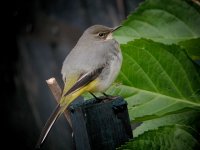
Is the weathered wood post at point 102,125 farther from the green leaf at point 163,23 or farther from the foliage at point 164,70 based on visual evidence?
the green leaf at point 163,23

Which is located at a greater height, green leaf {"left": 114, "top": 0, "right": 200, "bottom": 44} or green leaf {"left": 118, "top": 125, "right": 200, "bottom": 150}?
green leaf {"left": 114, "top": 0, "right": 200, "bottom": 44}

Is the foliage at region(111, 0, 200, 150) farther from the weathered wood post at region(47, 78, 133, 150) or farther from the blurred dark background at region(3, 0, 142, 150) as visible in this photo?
the blurred dark background at region(3, 0, 142, 150)

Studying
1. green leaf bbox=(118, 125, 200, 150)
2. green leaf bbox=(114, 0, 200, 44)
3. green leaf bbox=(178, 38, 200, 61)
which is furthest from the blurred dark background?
green leaf bbox=(118, 125, 200, 150)

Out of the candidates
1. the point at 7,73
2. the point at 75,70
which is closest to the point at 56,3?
the point at 7,73

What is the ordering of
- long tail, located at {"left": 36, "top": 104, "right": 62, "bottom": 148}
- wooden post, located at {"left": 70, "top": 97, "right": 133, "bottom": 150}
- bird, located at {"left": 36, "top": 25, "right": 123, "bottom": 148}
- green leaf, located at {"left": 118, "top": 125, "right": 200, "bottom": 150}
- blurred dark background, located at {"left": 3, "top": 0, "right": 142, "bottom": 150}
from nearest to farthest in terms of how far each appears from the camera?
green leaf, located at {"left": 118, "top": 125, "right": 200, "bottom": 150} → wooden post, located at {"left": 70, "top": 97, "right": 133, "bottom": 150} → long tail, located at {"left": 36, "top": 104, "right": 62, "bottom": 148} → bird, located at {"left": 36, "top": 25, "right": 123, "bottom": 148} → blurred dark background, located at {"left": 3, "top": 0, "right": 142, "bottom": 150}

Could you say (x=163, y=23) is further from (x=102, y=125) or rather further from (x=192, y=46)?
(x=102, y=125)

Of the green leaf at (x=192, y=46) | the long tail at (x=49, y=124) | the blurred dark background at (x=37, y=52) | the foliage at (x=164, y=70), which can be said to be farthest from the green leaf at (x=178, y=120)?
the blurred dark background at (x=37, y=52)
